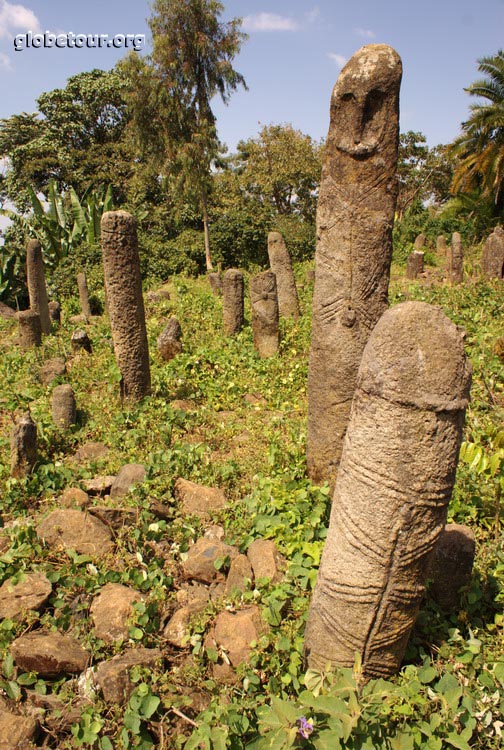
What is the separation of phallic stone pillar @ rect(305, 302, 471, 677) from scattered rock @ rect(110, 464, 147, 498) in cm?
247

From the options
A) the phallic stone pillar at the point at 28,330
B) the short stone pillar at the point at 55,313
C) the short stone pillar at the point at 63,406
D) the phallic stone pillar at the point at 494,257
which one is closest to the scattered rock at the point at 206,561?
Result: the short stone pillar at the point at 63,406

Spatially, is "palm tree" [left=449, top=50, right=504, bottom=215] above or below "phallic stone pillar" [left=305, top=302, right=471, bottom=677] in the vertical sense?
above

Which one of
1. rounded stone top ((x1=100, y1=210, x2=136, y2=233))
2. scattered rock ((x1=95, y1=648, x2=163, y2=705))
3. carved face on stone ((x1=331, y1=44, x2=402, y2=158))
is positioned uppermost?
carved face on stone ((x1=331, y1=44, x2=402, y2=158))

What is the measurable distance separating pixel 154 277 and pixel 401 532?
51.1 feet

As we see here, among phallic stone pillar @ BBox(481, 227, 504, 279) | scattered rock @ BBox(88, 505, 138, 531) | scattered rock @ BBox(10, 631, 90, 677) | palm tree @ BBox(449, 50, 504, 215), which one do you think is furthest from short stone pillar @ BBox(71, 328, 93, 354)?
palm tree @ BBox(449, 50, 504, 215)

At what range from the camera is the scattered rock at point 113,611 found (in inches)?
127

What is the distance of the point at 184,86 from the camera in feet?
58.3

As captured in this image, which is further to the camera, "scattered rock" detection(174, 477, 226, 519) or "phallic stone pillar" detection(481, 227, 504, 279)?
"phallic stone pillar" detection(481, 227, 504, 279)

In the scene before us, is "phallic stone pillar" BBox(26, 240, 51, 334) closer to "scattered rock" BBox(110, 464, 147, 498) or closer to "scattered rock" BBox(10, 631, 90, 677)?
"scattered rock" BBox(110, 464, 147, 498)

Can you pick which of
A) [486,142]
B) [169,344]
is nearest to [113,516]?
[169,344]

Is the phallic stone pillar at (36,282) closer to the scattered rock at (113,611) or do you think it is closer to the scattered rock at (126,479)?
the scattered rock at (126,479)

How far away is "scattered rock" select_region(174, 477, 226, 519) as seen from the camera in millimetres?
4441

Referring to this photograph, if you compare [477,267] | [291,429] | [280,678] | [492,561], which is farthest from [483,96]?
[280,678]

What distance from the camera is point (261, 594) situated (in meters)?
3.34
